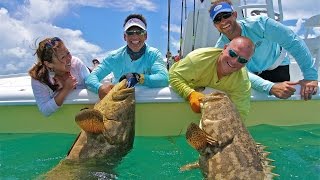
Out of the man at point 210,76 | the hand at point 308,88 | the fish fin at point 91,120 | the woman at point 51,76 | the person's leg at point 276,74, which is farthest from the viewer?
the person's leg at point 276,74

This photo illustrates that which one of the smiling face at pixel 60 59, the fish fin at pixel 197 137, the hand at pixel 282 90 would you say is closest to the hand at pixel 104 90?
the smiling face at pixel 60 59

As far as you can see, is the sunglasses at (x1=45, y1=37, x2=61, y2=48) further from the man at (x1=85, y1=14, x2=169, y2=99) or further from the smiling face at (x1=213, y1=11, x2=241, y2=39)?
the smiling face at (x1=213, y1=11, x2=241, y2=39)

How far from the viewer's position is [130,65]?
577 centimetres

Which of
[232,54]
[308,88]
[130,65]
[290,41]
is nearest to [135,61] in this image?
[130,65]

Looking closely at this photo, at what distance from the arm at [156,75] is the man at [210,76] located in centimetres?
38

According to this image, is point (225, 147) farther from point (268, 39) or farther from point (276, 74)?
point (276, 74)

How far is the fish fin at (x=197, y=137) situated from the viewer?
3.70 m

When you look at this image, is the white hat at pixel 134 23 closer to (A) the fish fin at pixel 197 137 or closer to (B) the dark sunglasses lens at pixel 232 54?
(B) the dark sunglasses lens at pixel 232 54

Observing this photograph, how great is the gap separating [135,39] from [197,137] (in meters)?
2.19

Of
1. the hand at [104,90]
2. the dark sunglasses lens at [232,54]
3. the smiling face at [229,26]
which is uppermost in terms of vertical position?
the smiling face at [229,26]

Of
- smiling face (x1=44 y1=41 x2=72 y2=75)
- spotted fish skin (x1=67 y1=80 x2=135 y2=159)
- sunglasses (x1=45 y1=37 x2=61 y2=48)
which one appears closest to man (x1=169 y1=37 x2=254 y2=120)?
spotted fish skin (x1=67 y1=80 x2=135 y2=159)

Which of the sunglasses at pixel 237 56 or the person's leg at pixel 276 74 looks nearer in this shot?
the sunglasses at pixel 237 56

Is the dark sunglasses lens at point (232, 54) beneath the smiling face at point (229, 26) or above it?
beneath

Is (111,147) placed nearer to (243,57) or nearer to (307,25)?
(243,57)
